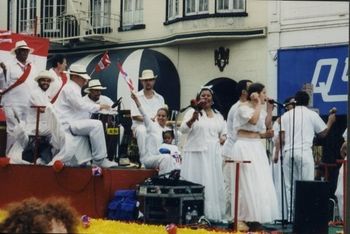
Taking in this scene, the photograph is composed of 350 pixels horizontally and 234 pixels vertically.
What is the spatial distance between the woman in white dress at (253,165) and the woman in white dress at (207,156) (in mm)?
823

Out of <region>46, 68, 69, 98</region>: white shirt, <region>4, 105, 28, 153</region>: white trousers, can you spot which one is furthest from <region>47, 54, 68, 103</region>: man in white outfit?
<region>4, 105, 28, 153</region>: white trousers

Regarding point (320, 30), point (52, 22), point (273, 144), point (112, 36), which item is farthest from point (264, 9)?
point (273, 144)

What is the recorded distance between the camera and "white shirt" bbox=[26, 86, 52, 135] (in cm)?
1160

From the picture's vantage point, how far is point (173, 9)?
83.8ft

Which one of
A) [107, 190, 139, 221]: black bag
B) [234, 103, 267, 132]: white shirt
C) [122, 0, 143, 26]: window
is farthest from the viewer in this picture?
[122, 0, 143, 26]: window

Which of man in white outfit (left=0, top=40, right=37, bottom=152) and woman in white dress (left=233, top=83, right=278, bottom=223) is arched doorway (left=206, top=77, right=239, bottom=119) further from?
woman in white dress (left=233, top=83, right=278, bottom=223)

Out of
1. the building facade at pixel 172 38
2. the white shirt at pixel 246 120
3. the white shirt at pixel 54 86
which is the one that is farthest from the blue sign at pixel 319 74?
the white shirt at pixel 246 120

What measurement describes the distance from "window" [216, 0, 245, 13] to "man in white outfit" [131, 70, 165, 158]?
11.2 meters

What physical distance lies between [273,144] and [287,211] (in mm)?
2324

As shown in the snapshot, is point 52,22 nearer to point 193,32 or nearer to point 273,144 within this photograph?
point 193,32

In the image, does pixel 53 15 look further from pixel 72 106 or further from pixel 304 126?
pixel 304 126

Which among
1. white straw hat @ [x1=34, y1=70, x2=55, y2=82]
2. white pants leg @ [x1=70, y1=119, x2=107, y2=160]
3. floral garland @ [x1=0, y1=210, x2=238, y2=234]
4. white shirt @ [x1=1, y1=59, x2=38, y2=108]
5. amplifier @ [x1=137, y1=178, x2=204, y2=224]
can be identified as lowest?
floral garland @ [x1=0, y1=210, x2=238, y2=234]

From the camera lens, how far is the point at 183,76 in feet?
82.6

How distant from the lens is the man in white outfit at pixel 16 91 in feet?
38.9
